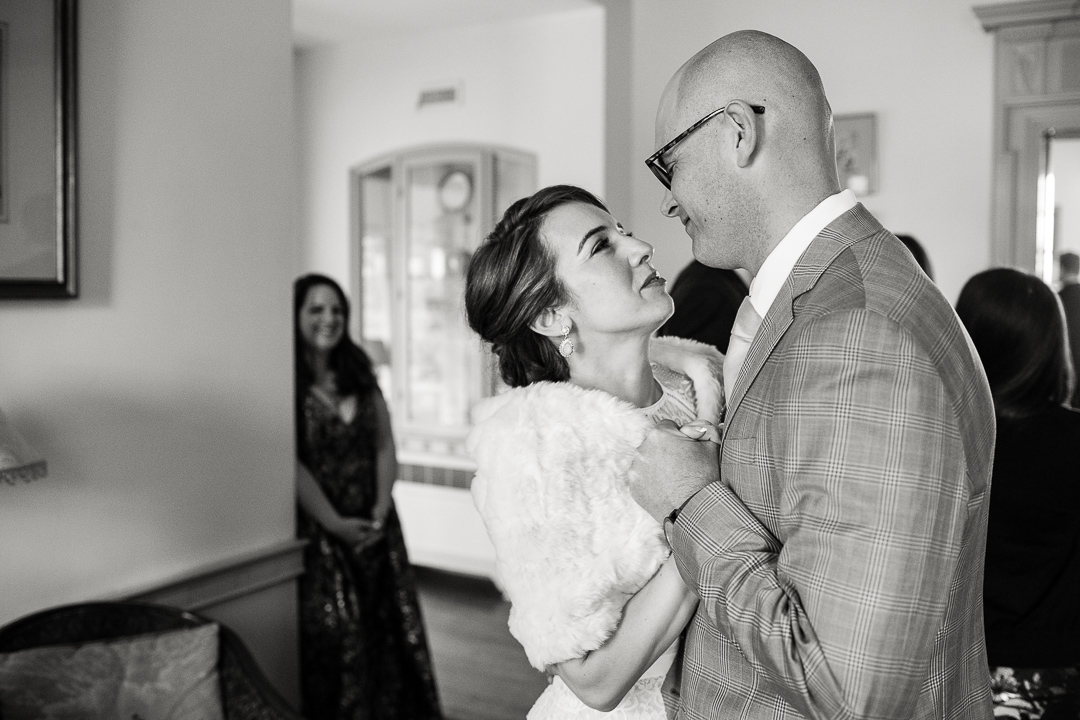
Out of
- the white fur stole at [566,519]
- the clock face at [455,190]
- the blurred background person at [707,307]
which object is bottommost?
the white fur stole at [566,519]

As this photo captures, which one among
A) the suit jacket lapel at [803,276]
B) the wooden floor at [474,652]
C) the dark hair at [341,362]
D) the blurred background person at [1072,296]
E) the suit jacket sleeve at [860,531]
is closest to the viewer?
the suit jacket sleeve at [860,531]

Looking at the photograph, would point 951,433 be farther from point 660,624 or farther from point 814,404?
point 660,624

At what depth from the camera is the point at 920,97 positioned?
4.82 m

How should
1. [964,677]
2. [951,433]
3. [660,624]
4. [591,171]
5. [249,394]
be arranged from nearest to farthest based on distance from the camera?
[951,433] → [964,677] → [660,624] → [249,394] → [591,171]

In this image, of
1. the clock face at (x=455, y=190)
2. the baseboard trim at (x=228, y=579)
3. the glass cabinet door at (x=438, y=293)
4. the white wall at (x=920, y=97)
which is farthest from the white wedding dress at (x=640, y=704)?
the clock face at (x=455, y=190)

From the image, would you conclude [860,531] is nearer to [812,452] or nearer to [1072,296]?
[812,452]

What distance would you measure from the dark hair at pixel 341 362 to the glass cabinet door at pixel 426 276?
6.26ft

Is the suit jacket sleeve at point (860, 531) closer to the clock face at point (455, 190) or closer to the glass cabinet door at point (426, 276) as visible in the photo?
the glass cabinet door at point (426, 276)

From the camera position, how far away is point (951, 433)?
99 centimetres

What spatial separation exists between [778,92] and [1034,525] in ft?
4.90

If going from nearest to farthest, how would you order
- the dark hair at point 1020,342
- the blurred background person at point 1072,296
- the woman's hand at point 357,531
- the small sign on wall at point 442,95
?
the dark hair at point 1020,342, the woman's hand at point 357,531, the blurred background person at point 1072,296, the small sign on wall at point 442,95

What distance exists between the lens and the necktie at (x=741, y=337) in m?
1.32

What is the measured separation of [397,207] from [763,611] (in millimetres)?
5461

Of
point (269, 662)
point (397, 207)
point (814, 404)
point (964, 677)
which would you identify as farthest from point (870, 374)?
point (397, 207)
